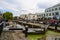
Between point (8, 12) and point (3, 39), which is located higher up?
point (8, 12)

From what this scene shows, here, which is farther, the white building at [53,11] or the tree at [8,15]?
the tree at [8,15]

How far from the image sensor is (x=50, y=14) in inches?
2080

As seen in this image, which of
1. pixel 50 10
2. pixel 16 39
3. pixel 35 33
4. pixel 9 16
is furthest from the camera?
pixel 9 16

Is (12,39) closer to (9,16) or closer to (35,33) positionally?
(35,33)

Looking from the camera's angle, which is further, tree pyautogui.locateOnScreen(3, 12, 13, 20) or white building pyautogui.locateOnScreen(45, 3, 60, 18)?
tree pyautogui.locateOnScreen(3, 12, 13, 20)

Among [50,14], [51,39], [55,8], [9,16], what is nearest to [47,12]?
→ [50,14]

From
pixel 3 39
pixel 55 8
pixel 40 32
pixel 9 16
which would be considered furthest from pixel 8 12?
pixel 3 39

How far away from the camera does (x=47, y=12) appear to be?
5522 centimetres

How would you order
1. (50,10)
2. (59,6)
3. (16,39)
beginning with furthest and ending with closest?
(50,10)
(59,6)
(16,39)

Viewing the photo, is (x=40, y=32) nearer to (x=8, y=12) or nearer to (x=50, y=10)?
(x=50, y=10)

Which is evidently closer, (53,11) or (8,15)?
(53,11)

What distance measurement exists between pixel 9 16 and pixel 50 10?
21.0 meters

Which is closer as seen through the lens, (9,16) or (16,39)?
(16,39)

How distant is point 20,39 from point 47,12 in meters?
45.7
